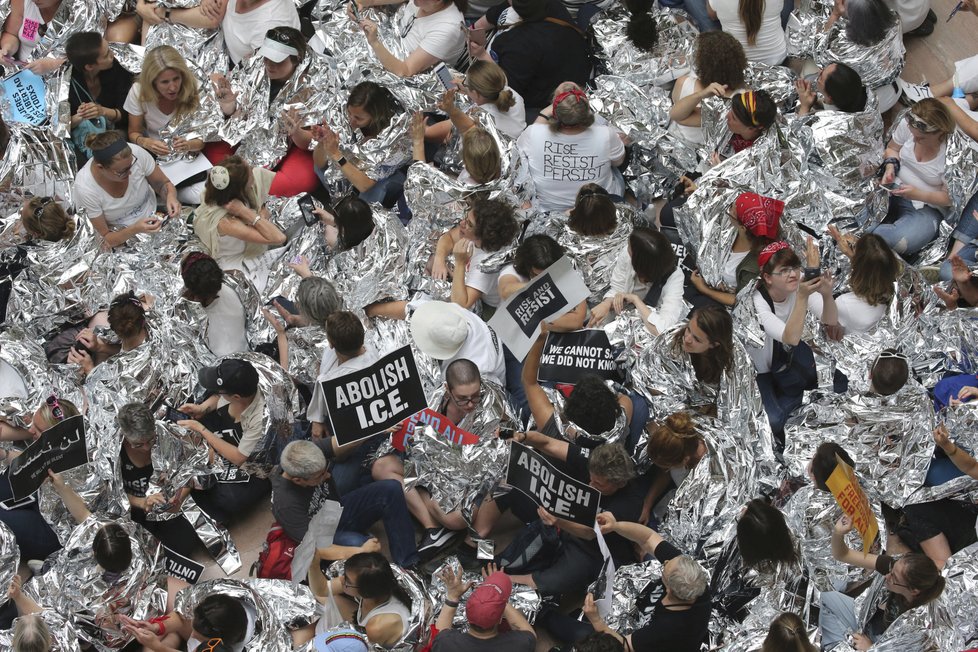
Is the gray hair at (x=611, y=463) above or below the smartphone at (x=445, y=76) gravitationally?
below

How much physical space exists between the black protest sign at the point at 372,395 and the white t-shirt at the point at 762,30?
10.9 ft

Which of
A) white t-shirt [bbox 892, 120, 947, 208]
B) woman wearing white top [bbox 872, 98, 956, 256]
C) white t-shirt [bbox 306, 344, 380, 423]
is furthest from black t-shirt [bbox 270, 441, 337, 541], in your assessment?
white t-shirt [bbox 892, 120, 947, 208]

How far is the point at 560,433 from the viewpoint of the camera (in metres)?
6.71

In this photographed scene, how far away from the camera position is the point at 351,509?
22.2ft

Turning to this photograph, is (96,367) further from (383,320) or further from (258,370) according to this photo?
(383,320)

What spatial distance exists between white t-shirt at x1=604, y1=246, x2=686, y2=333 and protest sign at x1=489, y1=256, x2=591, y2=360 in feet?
1.93

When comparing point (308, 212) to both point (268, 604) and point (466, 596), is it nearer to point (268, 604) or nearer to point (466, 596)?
point (268, 604)

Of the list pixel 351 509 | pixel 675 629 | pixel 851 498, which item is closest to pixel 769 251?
pixel 851 498

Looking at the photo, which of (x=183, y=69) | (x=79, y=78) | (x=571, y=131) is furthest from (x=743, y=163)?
(x=79, y=78)

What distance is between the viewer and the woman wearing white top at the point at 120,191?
26.3 ft

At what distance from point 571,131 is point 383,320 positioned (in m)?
1.53

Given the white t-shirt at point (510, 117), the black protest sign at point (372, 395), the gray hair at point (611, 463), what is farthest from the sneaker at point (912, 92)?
the black protest sign at point (372, 395)

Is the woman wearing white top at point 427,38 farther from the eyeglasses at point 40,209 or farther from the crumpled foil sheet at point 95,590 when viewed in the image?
the crumpled foil sheet at point 95,590

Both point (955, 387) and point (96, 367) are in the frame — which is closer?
point (955, 387)
